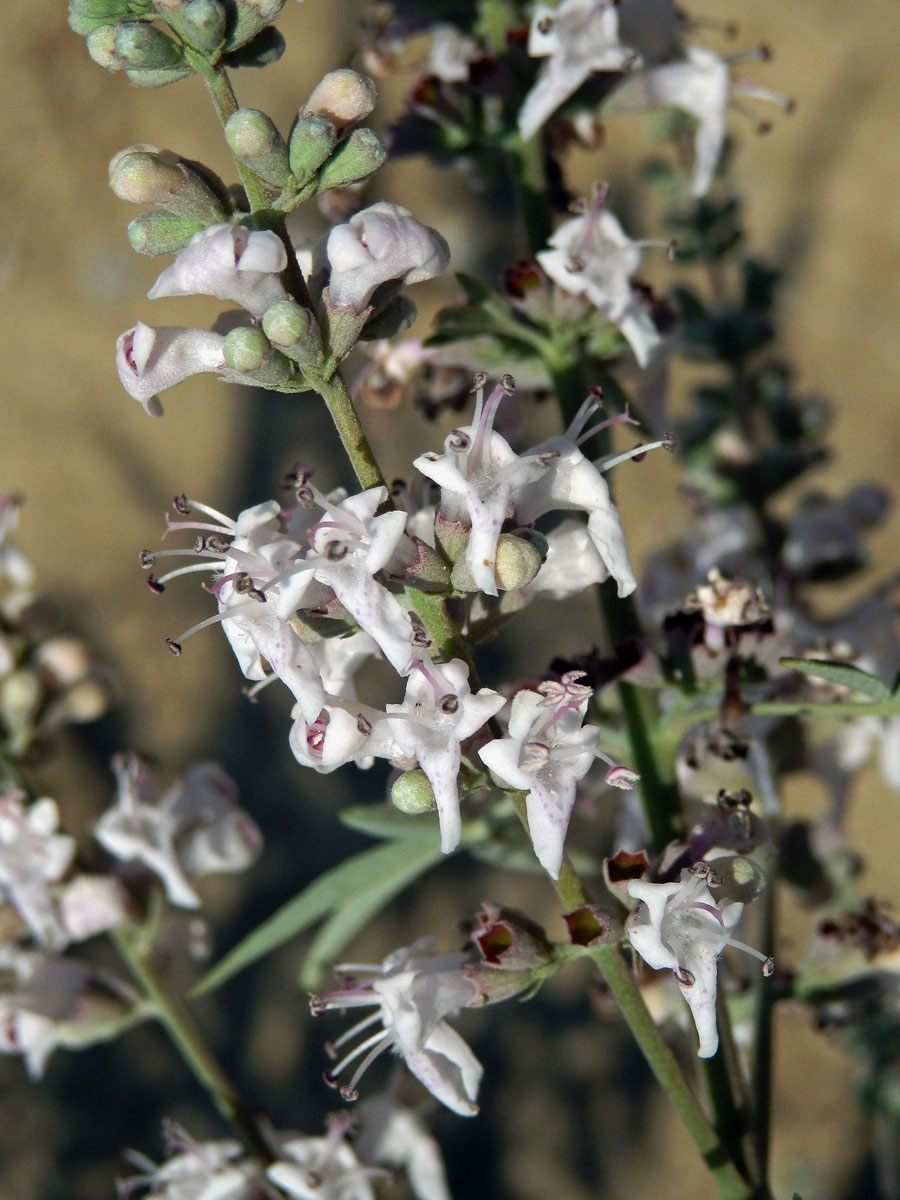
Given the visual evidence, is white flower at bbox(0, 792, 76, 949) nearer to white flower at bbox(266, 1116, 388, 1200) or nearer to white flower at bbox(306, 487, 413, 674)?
white flower at bbox(266, 1116, 388, 1200)

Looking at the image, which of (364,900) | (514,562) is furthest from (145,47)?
(364,900)

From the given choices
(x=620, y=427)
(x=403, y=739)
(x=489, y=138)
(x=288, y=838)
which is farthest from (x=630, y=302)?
(x=288, y=838)

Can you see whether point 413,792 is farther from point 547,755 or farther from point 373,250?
point 373,250

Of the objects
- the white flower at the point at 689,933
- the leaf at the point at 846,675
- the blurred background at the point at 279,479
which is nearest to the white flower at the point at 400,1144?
the white flower at the point at 689,933

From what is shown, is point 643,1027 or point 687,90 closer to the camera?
point 643,1027

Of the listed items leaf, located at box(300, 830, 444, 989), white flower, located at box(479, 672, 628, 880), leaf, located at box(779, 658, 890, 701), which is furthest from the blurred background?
white flower, located at box(479, 672, 628, 880)

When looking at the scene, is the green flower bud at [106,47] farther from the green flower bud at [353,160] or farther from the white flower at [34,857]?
the white flower at [34,857]
